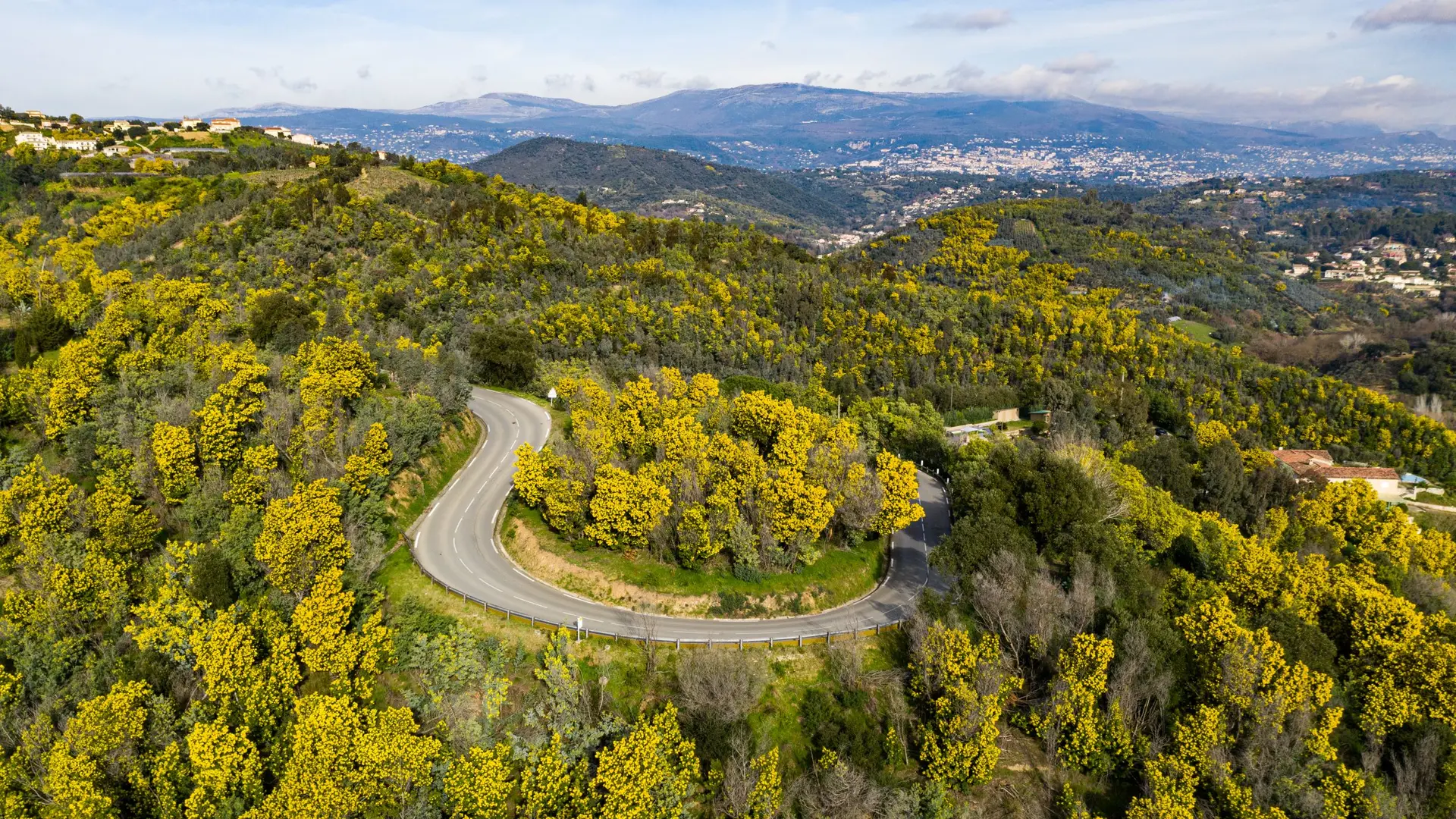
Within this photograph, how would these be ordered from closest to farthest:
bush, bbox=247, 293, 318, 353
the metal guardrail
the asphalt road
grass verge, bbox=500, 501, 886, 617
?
the metal guardrail → the asphalt road → grass verge, bbox=500, 501, 886, 617 → bush, bbox=247, 293, 318, 353

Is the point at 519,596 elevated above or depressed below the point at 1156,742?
above

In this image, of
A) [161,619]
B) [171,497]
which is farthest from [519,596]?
Answer: [171,497]

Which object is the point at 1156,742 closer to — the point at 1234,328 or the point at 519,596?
the point at 519,596

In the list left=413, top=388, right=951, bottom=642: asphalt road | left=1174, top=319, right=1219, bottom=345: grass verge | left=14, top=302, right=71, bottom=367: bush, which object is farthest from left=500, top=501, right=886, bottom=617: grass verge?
left=1174, top=319, right=1219, bottom=345: grass verge

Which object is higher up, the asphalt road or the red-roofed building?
the asphalt road

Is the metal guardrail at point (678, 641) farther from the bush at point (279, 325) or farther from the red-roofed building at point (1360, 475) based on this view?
the red-roofed building at point (1360, 475)

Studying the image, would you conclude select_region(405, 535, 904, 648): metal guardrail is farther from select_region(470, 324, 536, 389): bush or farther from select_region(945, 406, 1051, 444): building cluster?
select_region(945, 406, 1051, 444): building cluster
